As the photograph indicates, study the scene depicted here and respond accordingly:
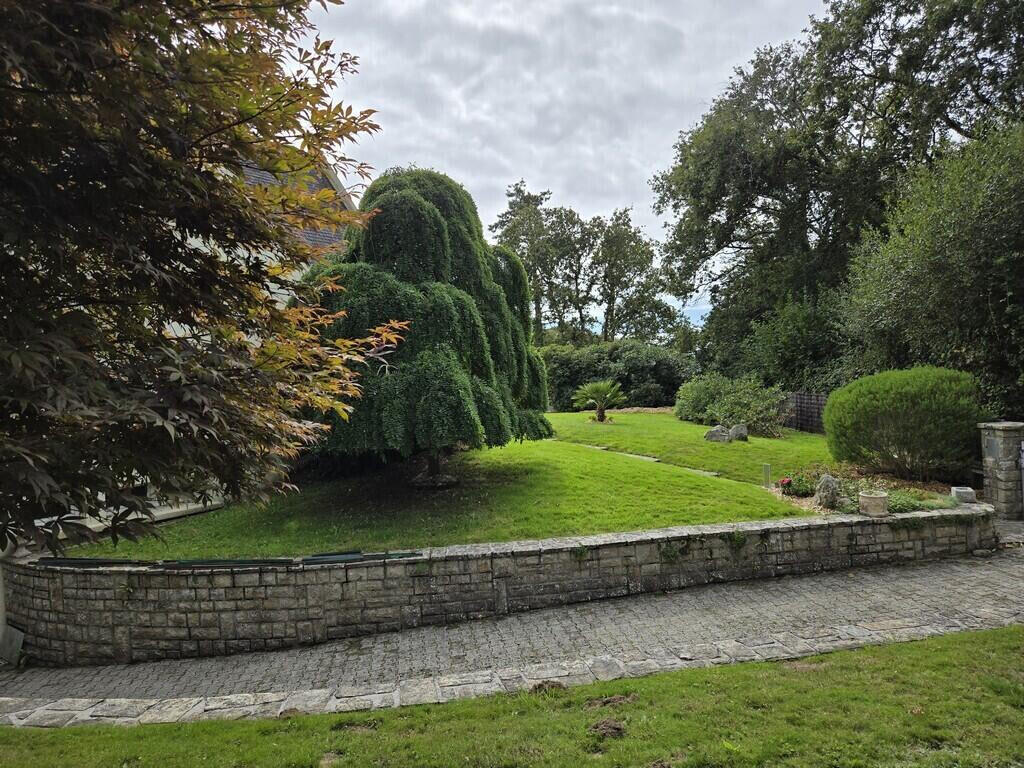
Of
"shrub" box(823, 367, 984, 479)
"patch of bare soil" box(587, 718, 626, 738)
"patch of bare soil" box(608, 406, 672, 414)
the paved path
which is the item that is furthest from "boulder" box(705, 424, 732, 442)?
"patch of bare soil" box(587, 718, 626, 738)

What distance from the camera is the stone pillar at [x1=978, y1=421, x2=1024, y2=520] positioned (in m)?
7.99

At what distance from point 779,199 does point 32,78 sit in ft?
75.6

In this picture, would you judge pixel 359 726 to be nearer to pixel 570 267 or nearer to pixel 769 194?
pixel 769 194

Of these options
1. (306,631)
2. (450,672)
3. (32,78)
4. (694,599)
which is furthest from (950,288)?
(32,78)

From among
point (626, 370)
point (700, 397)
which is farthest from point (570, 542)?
point (626, 370)

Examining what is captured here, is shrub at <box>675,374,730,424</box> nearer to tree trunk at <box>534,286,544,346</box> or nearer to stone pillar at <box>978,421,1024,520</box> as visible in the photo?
stone pillar at <box>978,421,1024,520</box>

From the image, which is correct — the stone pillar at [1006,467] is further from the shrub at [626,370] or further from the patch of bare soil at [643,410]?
the shrub at [626,370]

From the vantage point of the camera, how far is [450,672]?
4812 mm

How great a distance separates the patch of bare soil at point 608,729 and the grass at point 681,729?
3 centimetres

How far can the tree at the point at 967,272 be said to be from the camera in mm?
9461

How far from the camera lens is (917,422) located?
9.10m

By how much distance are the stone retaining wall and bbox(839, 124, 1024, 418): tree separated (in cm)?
686

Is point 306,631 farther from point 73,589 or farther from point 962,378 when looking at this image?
point 962,378

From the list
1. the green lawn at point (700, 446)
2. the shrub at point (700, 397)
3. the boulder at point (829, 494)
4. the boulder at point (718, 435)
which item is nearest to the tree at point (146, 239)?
the boulder at point (829, 494)
